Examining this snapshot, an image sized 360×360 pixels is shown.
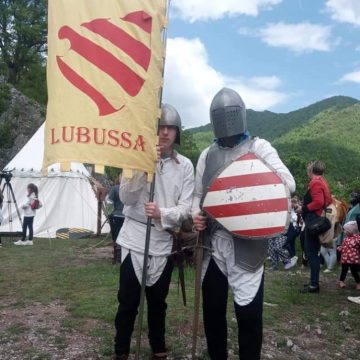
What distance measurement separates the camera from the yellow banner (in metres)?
2.80

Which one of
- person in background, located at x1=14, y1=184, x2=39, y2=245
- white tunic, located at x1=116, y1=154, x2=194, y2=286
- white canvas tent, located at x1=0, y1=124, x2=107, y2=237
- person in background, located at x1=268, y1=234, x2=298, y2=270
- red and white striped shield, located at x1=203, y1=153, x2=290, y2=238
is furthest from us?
white canvas tent, located at x1=0, y1=124, x2=107, y2=237

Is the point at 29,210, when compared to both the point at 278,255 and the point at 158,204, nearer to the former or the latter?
the point at 278,255

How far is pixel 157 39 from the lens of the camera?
3002 millimetres

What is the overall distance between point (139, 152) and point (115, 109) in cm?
29

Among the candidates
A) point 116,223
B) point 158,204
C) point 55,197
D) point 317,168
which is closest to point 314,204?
point 317,168

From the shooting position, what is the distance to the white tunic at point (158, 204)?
3246mm

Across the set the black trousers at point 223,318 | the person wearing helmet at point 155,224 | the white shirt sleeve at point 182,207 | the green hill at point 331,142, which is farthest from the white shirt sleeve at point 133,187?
the green hill at point 331,142

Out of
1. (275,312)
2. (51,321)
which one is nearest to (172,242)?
(51,321)

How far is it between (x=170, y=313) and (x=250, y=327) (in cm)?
217

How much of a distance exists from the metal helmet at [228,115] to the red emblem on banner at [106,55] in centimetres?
52

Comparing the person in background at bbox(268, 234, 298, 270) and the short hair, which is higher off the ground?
the short hair

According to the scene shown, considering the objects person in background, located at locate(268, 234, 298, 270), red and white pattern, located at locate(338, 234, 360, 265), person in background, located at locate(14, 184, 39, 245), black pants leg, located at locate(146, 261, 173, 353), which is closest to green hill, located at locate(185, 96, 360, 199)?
person in background, located at locate(14, 184, 39, 245)

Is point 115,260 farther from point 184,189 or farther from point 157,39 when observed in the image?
point 157,39

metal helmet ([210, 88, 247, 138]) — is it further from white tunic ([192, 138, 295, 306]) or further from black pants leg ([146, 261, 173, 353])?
black pants leg ([146, 261, 173, 353])
